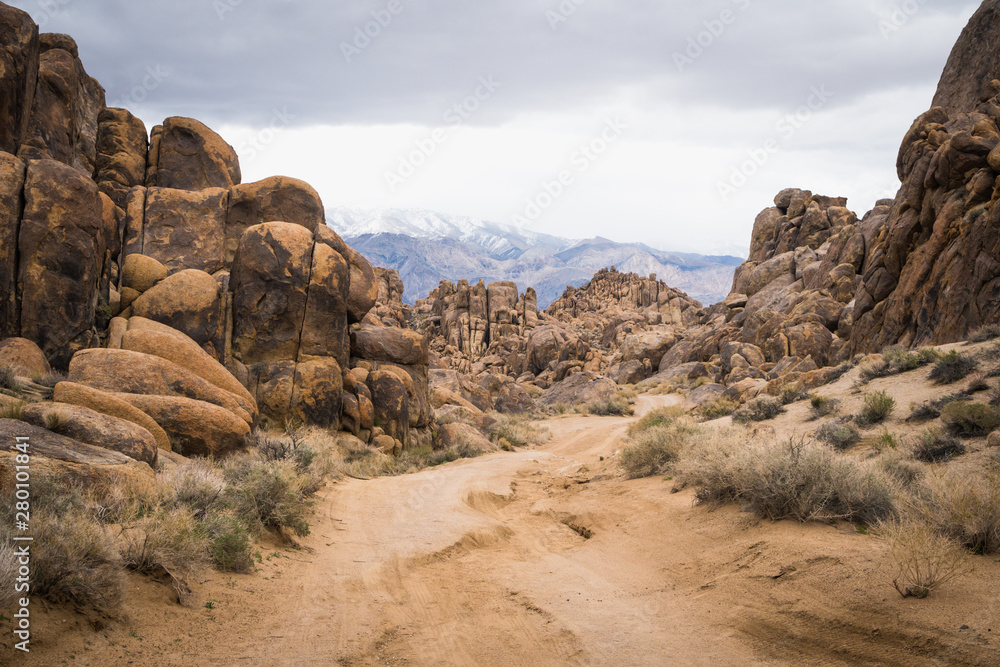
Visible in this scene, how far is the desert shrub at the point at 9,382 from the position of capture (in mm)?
9633

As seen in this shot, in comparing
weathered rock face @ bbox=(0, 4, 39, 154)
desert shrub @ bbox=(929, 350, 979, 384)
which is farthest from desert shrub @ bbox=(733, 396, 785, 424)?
weathered rock face @ bbox=(0, 4, 39, 154)

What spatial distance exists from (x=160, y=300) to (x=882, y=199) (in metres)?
57.4

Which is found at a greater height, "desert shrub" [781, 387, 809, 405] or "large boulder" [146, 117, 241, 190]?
"large boulder" [146, 117, 241, 190]

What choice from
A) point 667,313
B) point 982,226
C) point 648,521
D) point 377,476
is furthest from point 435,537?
point 667,313

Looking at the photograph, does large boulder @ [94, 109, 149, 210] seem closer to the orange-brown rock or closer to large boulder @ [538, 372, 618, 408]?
the orange-brown rock

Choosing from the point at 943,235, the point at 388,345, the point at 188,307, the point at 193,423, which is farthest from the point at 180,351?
the point at 943,235

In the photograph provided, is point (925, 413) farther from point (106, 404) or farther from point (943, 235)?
point (106, 404)

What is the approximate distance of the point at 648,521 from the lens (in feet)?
30.1

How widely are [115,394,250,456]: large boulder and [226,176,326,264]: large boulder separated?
368 inches

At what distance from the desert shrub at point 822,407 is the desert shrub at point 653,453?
3.77 metres

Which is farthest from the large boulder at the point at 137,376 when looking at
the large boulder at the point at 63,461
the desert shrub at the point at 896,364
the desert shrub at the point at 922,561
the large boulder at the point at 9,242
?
the desert shrub at the point at 896,364

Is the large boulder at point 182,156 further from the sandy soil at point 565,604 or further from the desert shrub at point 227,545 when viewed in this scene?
the desert shrub at point 227,545

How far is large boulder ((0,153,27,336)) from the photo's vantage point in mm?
11844

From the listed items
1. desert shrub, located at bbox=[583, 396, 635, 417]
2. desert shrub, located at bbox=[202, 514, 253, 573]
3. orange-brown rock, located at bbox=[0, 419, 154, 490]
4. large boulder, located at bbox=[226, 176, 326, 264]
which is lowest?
desert shrub, located at bbox=[583, 396, 635, 417]
